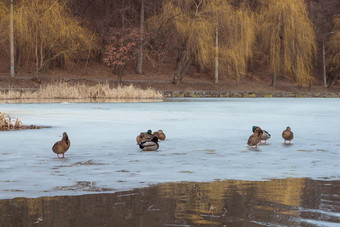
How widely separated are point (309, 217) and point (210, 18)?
155ft

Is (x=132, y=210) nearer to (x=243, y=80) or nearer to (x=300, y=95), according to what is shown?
(x=300, y=95)

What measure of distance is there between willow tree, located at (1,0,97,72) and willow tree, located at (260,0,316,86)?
16266 millimetres

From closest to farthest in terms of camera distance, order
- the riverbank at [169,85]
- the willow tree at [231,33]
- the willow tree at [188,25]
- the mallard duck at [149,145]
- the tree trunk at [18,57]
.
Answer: the mallard duck at [149,145] < the riverbank at [169,85] < the willow tree at [188,25] < the willow tree at [231,33] < the tree trunk at [18,57]

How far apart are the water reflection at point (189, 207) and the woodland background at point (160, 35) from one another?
43505mm

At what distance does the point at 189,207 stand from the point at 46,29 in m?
45.5

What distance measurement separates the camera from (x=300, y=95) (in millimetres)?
58688

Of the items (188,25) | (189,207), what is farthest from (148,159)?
(188,25)

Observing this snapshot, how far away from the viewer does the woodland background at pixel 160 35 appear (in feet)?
169

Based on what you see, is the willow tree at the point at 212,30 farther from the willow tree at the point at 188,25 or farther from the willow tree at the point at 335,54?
the willow tree at the point at 335,54

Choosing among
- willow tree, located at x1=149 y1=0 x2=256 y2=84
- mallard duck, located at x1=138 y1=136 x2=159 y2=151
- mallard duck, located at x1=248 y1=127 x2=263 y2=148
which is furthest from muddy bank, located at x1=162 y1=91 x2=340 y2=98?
mallard duck, located at x1=138 y1=136 x2=159 y2=151

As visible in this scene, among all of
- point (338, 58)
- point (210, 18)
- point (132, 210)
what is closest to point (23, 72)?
point (210, 18)

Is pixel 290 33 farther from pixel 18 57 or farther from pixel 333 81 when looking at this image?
pixel 18 57

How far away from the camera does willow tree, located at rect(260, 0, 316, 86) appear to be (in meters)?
56.6

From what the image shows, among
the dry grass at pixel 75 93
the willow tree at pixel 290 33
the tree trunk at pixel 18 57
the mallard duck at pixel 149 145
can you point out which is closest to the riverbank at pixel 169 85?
the dry grass at pixel 75 93
